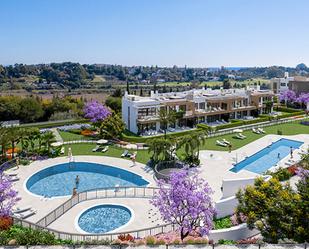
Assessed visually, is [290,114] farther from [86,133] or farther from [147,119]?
[86,133]

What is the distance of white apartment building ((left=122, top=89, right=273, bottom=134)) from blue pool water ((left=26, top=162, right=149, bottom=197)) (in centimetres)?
1477

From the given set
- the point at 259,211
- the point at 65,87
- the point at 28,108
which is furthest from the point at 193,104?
the point at 65,87

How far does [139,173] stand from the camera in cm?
2912

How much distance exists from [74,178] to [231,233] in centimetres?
1659

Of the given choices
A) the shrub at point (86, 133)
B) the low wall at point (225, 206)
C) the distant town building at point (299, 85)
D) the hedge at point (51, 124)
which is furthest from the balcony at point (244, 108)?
the low wall at point (225, 206)

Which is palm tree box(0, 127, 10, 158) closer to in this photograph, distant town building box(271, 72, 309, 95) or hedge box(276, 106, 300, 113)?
hedge box(276, 106, 300, 113)

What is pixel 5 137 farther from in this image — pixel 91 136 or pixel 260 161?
pixel 260 161

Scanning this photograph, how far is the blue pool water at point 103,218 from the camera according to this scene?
19.5m

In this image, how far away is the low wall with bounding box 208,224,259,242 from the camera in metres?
16.9

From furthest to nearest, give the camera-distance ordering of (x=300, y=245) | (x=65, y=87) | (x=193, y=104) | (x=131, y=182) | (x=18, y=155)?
(x=65, y=87) < (x=193, y=104) < (x=18, y=155) < (x=131, y=182) < (x=300, y=245)

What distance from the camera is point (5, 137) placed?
30766 mm

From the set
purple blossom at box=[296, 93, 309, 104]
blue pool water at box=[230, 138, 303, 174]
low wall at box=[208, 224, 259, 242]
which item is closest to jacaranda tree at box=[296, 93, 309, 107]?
purple blossom at box=[296, 93, 309, 104]

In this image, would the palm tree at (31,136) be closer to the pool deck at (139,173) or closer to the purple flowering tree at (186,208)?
the pool deck at (139,173)

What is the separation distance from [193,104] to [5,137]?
29.0 metres
